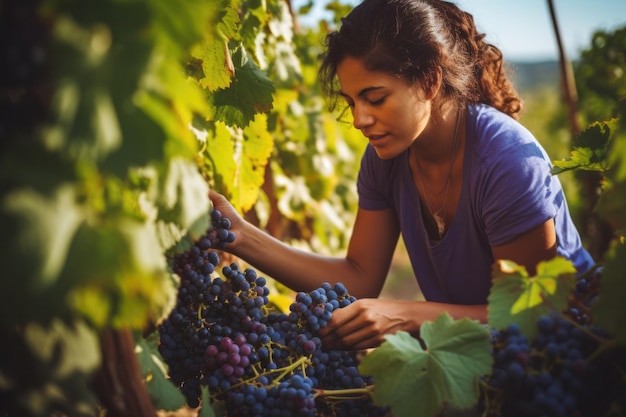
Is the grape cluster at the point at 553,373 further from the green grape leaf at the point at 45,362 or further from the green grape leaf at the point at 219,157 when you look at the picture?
the green grape leaf at the point at 219,157

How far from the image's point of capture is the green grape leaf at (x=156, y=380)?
1102 mm

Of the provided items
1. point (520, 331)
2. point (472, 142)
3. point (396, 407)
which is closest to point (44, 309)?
point (396, 407)

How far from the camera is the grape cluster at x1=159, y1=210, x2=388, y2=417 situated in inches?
46.5

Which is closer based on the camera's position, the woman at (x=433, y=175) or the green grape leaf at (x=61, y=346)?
the green grape leaf at (x=61, y=346)

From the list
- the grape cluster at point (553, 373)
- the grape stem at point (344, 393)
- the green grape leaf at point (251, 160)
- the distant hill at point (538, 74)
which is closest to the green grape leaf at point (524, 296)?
the grape cluster at point (553, 373)

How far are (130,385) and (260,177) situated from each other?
136cm

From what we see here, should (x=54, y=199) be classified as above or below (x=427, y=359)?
above

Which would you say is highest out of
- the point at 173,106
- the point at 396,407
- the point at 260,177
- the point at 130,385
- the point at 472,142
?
the point at 260,177

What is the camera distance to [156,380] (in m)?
1.12

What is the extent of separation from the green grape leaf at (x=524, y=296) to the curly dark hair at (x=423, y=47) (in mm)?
924

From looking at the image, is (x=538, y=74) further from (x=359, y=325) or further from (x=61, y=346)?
(x=61, y=346)

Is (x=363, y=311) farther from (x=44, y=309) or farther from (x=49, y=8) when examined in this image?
(x=49, y=8)

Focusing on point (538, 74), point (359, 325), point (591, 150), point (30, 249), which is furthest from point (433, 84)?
point (538, 74)

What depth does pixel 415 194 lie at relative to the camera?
2.06 m
